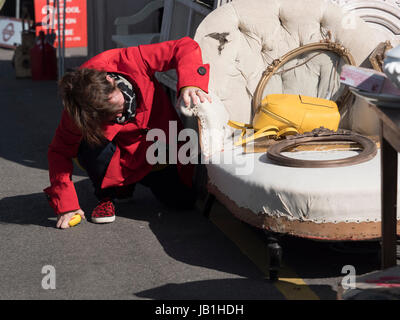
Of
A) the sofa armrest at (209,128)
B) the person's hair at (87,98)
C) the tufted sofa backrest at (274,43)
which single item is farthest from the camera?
the tufted sofa backrest at (274,43)

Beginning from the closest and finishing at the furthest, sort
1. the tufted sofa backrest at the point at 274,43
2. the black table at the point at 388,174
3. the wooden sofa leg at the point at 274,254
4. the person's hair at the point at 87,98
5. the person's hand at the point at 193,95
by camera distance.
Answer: the black table at the point at 388,174
the wooden sofa leg at the point at 274,254
the person's hair at the point at 87,98
the person's hand at the point at 193,95
the tufted sofa backrest at the point at 274,43

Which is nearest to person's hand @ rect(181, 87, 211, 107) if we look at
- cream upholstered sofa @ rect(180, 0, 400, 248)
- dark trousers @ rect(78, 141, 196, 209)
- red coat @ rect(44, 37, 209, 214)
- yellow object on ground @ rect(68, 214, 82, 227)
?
cream upholstered sofa @ rect(180, 0, 400, 248)

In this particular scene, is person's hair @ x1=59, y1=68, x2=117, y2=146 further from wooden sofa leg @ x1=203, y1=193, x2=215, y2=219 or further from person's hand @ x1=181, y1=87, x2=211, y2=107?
wooden sofa leg @ x1=203, y1=193, x2=215, y2=219

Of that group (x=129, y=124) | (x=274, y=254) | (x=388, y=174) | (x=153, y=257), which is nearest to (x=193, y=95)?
(x=129, y=124)

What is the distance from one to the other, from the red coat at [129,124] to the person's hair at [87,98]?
0.87 feet

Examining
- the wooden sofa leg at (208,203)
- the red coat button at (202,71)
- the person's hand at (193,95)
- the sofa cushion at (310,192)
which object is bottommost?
the wooden sofa leg at (208,203)

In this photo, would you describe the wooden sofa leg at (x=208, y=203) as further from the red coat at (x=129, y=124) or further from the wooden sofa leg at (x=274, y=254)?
the wooden sofa leg at (x=274, y=254)

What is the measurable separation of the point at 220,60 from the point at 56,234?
4.88 ft

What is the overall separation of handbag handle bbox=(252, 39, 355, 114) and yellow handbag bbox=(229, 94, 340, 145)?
19cm

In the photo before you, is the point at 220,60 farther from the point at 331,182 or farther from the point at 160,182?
the point at 331,182

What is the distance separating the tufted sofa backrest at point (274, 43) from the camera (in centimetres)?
427

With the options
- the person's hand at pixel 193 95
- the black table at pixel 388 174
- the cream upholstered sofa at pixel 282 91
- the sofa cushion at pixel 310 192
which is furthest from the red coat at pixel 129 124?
the black table at pixel 388 174

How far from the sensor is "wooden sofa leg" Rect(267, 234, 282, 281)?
3145 mm
